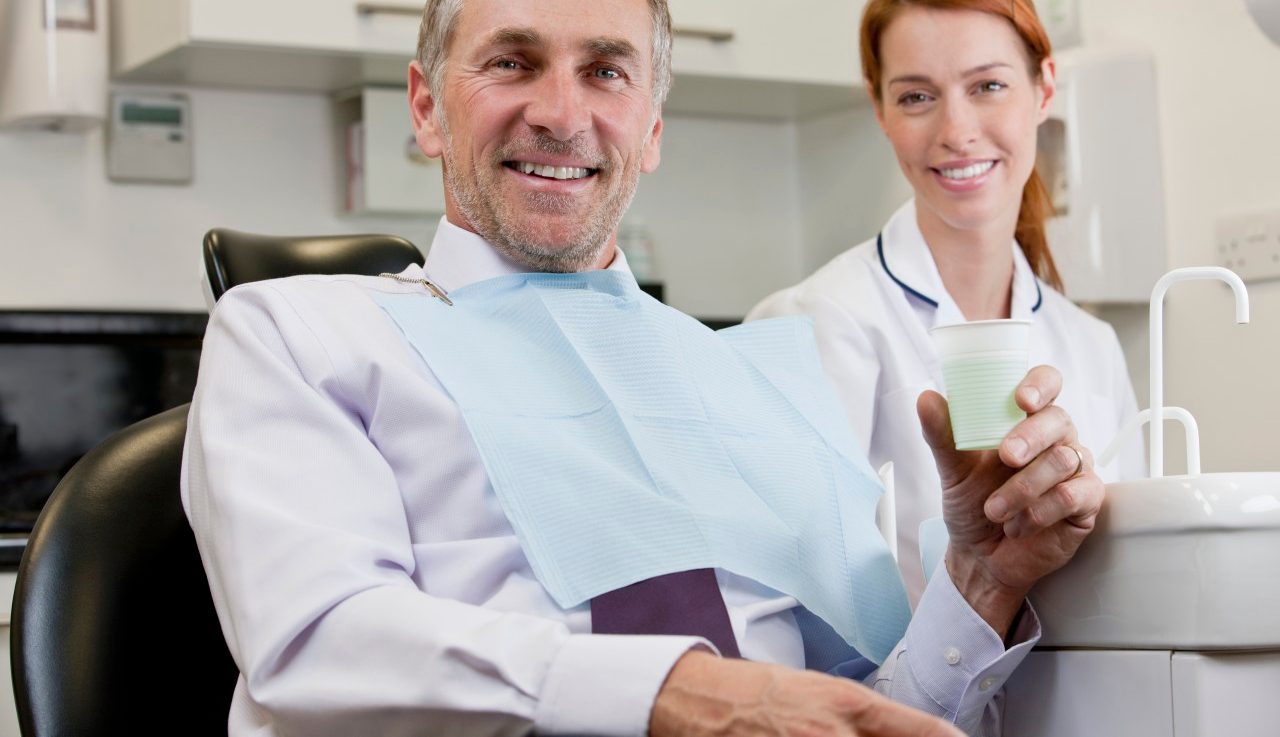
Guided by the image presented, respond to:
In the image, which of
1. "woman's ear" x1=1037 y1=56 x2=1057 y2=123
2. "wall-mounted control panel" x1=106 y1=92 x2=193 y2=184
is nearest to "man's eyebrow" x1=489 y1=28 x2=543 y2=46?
"woman's ear" x1=1037 y1=56 x2=1057 y2=123

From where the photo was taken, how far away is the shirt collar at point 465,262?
1.33 meters

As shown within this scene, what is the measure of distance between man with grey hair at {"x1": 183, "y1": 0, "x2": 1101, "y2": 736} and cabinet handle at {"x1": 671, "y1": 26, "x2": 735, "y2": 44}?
140cm

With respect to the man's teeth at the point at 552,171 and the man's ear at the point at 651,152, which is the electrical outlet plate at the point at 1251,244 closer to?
the man's ear at the point at 651,152

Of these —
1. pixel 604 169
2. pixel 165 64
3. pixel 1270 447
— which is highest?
pixel 165 64

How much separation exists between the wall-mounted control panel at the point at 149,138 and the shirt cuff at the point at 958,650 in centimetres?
204

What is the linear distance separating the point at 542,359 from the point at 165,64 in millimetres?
1699

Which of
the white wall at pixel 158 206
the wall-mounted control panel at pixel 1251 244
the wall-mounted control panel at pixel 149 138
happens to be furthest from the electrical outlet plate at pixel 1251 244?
the wall-mounted control panel at pixel 149 138

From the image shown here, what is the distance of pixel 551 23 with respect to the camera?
131cm

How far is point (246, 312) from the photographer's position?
1156mm

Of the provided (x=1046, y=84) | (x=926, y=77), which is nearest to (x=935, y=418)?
(x=926, y=77)

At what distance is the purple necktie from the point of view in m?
1.08

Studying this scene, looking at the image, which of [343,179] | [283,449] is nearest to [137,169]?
[343,179]

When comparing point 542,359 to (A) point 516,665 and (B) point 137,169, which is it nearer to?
(A) point 516,665

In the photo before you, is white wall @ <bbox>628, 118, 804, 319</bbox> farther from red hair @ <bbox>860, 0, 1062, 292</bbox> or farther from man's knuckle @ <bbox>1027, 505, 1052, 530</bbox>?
man's knuckle @ <bbox>1027, 505, 1052, 530</bbox>
